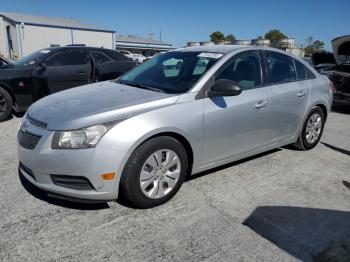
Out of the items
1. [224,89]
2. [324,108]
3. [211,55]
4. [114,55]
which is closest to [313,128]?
[324,108]

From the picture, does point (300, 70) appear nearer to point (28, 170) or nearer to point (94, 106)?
point (94, 106)

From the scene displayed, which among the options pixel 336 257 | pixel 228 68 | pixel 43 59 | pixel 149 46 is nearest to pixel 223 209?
pixel 336 257

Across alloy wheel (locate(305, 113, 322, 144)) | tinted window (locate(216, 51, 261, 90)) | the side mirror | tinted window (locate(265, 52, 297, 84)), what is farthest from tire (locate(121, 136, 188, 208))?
alloy wheel (locate(305, 113, 322, 144))

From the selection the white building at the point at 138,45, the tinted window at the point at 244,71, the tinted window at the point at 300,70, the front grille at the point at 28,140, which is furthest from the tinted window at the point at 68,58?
the white building at the point at 138,45

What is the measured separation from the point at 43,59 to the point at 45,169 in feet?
16.2

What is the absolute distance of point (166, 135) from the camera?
330 cm

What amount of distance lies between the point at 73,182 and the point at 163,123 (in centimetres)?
97

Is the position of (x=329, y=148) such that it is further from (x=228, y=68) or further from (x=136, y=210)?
(x=136, y=210)

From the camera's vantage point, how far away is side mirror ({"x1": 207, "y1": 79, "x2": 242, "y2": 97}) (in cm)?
352

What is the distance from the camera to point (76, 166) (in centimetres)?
291

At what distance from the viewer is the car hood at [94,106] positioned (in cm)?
299

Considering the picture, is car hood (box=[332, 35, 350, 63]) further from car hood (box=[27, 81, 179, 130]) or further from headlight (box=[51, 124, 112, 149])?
headlight (box=[51, 124, 112, 149])

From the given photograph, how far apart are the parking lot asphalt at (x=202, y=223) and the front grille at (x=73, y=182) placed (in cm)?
35

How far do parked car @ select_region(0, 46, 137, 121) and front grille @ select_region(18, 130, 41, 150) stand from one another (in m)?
3.87
